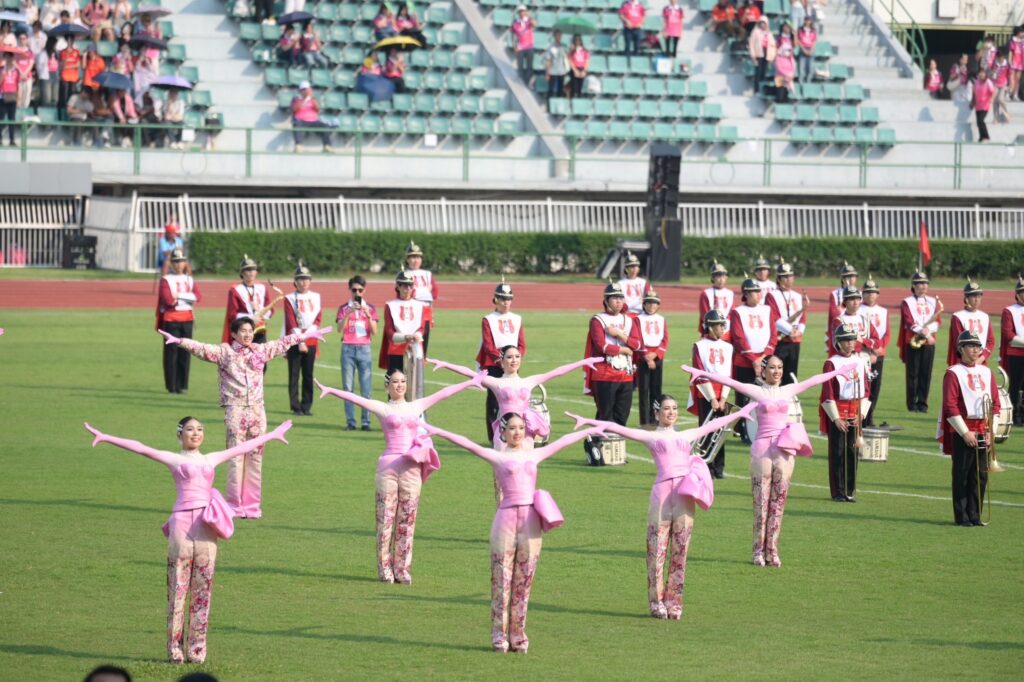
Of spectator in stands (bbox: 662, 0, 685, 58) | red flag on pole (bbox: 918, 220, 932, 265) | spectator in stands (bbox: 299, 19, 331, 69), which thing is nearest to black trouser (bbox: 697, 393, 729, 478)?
red flag on pole (bbox: 918, 220, 932, 265)

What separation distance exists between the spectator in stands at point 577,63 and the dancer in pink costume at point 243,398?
3216 cm

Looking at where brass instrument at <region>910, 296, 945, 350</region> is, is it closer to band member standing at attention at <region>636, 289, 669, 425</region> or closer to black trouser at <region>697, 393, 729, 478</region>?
band member standing at attention at <region>636, 289, 669, 425</region>

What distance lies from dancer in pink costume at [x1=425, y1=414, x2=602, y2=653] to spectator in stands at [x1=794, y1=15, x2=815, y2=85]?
40433 mm

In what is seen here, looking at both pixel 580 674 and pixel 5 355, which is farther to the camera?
pixel 5 355

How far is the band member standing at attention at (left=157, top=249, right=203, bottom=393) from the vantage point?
2450cm

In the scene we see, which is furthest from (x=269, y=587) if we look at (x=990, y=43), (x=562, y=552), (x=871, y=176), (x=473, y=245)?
(x=990, y=43)

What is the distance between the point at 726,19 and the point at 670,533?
3984cm

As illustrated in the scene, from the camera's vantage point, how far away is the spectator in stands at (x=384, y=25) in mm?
45594

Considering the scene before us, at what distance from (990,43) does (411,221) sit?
19416mm

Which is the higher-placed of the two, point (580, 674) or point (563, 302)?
point (563, 302)

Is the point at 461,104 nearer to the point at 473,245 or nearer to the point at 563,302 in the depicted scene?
the point at 473,245

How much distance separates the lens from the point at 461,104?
151ft

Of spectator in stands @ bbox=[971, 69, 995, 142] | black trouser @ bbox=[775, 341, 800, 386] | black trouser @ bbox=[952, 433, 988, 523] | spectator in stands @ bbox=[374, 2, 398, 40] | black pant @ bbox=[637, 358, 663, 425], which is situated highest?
spectator in stands @ bbox=[374, 2, 398, 40]

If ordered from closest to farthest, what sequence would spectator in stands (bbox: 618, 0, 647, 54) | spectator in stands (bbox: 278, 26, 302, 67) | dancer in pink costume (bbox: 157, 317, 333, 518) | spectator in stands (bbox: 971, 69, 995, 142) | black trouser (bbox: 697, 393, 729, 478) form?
dancer in pink costume (bbox: 157, 317, 333, 518)
black trouser (bbox: 697, 393, 729, 478)
spectator in stands (bbox: 278, 26, 302, 67)
spectator in stands (bbox: 618, 0, 647, 54)
spectator in stands (bbox: 971, 69, 995, 142)
